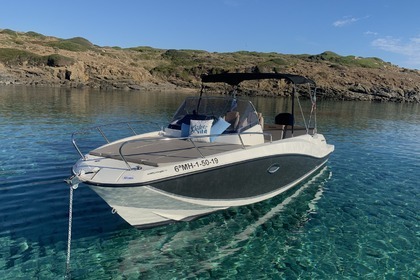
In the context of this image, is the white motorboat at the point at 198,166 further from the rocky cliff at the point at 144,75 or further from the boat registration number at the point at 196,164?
the rocky cliff at the point at 144,75

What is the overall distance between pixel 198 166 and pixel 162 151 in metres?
1.35

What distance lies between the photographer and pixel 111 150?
761 cm

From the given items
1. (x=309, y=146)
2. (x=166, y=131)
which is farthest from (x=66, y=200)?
(x=309, y=146)

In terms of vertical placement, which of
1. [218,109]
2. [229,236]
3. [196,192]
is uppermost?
[218,109]

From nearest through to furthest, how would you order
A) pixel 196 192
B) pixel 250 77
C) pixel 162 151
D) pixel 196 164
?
pixel 196 164
pixel 196 192
pixel 162 151
pixel 250 77

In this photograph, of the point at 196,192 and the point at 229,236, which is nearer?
the point at 196,192

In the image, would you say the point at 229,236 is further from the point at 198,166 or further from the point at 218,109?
the point at 218,109

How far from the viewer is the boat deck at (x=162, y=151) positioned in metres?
6.80

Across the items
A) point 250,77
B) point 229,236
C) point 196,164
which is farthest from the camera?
point 250,77

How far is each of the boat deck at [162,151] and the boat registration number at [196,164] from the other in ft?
0.79

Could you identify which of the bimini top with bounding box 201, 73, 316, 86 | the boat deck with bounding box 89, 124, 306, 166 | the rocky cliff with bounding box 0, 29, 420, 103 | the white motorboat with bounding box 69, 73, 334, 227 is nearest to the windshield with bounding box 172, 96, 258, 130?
the white motorboat with bounding box 69, 73, 334, 227

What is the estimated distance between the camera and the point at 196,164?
648cm

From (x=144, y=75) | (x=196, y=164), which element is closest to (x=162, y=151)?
(x=196, y=164)

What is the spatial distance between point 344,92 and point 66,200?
216ft
